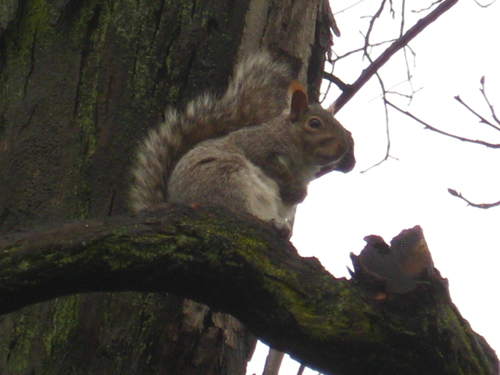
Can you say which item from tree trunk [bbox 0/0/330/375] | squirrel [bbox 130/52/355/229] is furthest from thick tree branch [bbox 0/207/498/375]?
squirrel [bbox 130/52/355/229]

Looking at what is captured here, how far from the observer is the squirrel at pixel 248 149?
2.58 m

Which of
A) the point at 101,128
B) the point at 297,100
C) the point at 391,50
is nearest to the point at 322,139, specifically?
the point at 297,100

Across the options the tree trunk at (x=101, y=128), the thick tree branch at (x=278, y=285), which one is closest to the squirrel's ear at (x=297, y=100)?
the tree trunk at (x=101, y=128)

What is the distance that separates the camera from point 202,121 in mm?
2756

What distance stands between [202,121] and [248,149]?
39 centimetres

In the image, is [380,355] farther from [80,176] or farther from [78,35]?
[78,35]

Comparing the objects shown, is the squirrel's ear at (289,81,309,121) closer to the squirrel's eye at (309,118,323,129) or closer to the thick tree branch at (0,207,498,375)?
the squirrel's eye at (309,118,323,129)

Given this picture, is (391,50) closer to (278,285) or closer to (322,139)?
(322,139)

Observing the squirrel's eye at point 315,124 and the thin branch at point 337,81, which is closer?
the squirrel's eye at point 315,124

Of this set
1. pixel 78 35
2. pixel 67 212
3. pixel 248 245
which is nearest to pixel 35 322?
pixel 67 212

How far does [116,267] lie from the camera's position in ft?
5.32

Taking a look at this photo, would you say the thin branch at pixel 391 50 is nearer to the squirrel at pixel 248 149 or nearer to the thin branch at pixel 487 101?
the squirrel at pixel 248 149

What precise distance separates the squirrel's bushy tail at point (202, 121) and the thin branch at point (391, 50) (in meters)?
0.43

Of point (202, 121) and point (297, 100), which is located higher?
point (297, 100)
